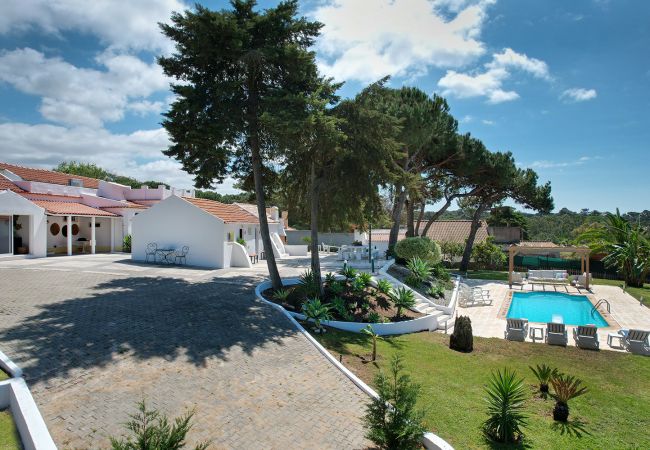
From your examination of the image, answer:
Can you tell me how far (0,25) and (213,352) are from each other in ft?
43.1

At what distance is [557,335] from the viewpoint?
13.2 metres

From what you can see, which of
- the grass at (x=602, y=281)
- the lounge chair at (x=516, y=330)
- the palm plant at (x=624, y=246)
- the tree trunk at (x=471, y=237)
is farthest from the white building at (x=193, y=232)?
the palm plant at (x=624, y=246)

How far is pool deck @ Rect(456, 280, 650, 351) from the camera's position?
612 inches

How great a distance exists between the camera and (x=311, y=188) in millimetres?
15445

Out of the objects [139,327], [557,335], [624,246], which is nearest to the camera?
[139,327]

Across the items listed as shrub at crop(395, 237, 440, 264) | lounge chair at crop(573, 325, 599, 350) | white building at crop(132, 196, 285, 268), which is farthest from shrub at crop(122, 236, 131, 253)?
lounge chair at crop(573, 325, 599, 350)

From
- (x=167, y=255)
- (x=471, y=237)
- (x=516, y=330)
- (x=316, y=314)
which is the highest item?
(x=471, y=237)

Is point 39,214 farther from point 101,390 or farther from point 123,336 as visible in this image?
point 101,390

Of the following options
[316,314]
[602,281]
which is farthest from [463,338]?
[602,281]

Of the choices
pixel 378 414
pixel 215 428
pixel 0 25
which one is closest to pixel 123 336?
pixel 215 428

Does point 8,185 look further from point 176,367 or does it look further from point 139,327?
point 176,367

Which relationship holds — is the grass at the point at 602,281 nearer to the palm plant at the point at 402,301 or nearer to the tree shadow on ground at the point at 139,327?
the palm plant at the point at 402,301

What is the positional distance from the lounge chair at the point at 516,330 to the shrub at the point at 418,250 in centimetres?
966

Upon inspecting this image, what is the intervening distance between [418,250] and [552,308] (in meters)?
8.04
